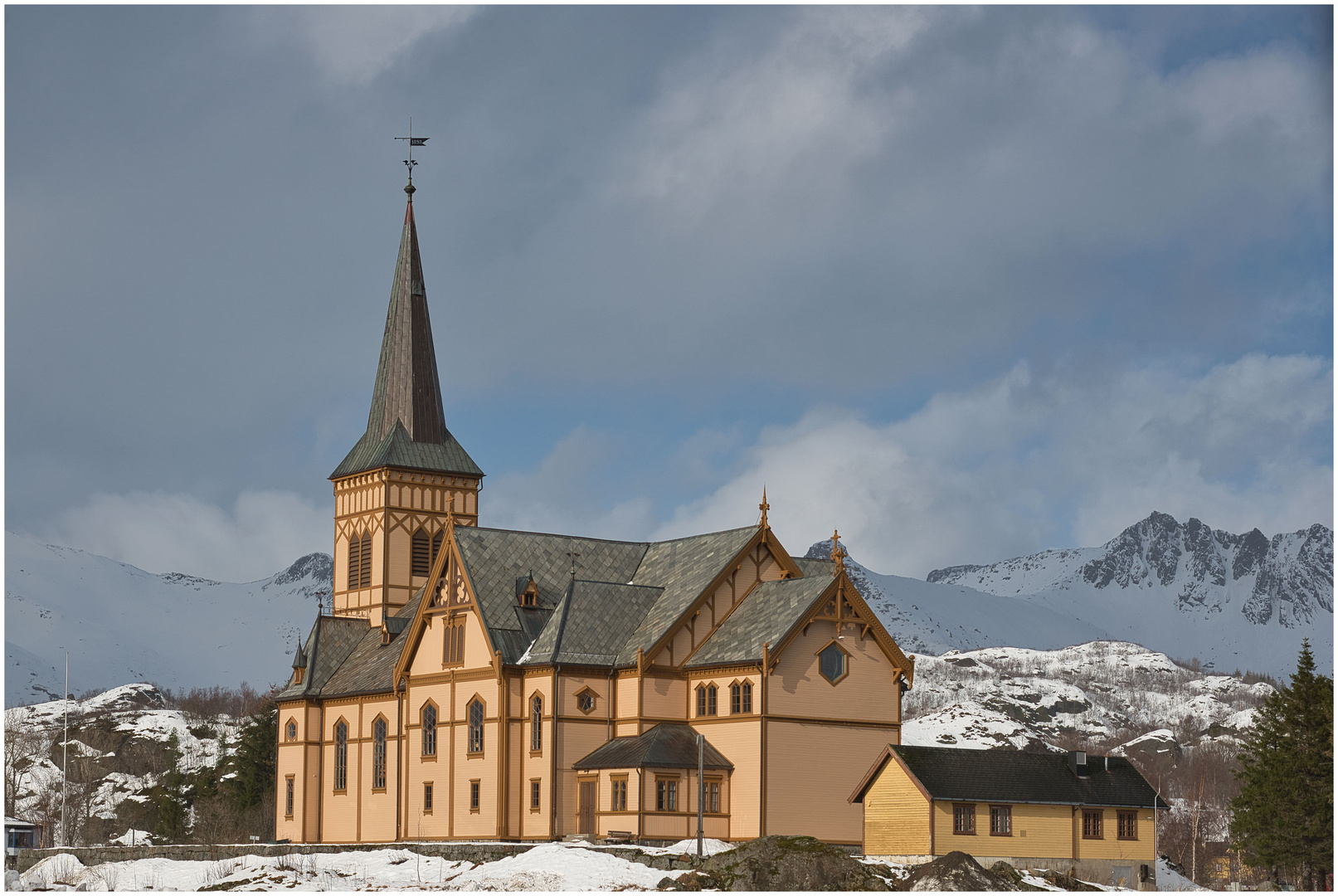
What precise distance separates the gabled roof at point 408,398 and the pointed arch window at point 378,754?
46.9 feet

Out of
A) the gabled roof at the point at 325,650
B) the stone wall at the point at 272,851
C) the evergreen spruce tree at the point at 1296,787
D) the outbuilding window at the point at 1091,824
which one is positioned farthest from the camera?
the gabled roof at the point at 325,650

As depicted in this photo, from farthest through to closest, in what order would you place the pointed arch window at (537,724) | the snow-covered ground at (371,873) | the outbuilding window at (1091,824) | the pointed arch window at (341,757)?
the pointed arch window at (341,757), the pointed arch window at (537,724), the outbuilding window at (1091,824), the snow-covered ground at (371,873)

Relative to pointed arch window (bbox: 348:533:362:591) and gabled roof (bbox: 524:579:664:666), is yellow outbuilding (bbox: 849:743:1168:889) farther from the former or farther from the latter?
→ pointed arch window (bbox: 348:533:362:591)

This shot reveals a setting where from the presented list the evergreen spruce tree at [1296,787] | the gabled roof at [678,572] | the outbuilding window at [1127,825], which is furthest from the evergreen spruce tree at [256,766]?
the evergreen spruce tree at [1296,787]

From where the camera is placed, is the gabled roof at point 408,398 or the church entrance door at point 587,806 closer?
the church entrance door at point 587,806

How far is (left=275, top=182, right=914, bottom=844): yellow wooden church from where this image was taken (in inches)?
2411

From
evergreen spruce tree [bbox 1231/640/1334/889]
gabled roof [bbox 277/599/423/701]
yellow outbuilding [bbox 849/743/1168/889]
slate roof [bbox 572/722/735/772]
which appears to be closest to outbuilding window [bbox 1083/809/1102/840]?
yellow outbuilding [bbox 849/743/1168/889]

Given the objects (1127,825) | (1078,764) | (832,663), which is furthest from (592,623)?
(1127,825)

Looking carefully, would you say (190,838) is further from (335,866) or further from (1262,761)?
(1262,761)

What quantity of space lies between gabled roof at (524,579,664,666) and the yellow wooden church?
0.26ft

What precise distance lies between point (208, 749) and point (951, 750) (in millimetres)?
104798

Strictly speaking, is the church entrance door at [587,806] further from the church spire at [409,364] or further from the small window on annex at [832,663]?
the church spire at [409,364]

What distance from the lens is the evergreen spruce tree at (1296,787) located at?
55156 millimetres

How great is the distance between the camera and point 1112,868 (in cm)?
5700
